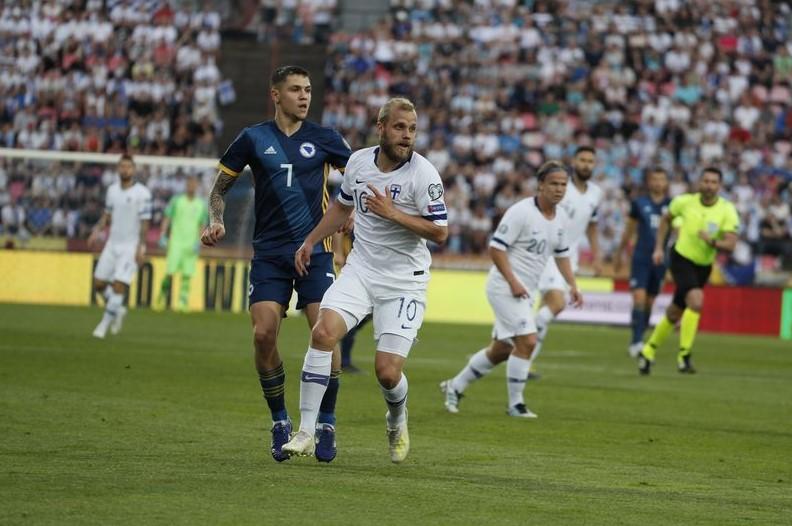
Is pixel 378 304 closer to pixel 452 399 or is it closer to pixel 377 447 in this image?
pixel 377 447

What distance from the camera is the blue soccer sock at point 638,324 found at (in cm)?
2122

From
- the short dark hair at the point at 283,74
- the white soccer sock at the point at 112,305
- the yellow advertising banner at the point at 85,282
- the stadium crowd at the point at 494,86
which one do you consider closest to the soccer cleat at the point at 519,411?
the short dark hair at the point at 283,74

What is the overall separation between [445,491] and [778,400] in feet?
27.9

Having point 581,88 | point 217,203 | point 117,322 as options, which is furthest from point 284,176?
point 581,88

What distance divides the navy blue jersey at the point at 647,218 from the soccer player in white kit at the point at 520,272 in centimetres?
811

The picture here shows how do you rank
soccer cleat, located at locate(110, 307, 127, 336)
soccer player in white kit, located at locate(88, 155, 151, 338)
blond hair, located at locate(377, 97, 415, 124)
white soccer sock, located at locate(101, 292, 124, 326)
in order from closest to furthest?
blond hair, located at locate(377, 97, 415, 124) → white soccer sock, located at locate(101, 292, 124, 326) → soccer cleat, located at locate(110, 307, 127, 336) → soccer player in white kit, located at locate(88, 155, 151, 338)

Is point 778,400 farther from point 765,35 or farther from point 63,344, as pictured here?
point 765,35

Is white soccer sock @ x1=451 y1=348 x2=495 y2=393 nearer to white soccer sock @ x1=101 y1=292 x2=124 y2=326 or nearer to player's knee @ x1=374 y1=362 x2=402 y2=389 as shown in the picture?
player's knee @ x1=374 y1=362 x2=402 y2=389

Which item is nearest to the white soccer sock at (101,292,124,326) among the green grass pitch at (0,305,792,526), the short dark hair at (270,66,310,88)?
the green grass pitch at (0,305,792,526)

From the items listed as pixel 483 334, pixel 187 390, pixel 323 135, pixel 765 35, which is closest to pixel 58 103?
pixel 483 334

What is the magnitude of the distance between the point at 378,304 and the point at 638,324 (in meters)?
12.6

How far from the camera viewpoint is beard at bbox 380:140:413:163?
8906mm

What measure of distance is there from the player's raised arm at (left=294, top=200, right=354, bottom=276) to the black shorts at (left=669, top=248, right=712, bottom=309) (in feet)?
34.3

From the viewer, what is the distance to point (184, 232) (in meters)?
26.7
